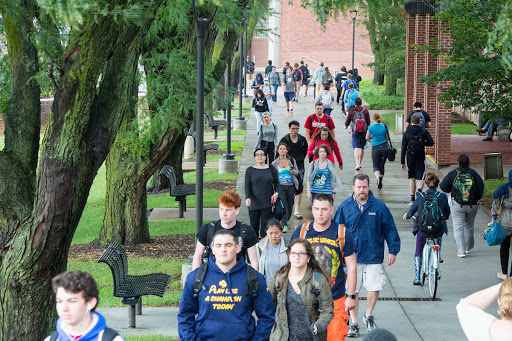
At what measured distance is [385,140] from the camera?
17078 millimetres

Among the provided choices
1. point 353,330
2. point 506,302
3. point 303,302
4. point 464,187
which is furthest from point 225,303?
point 464,187

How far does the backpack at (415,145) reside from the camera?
15.2 metres

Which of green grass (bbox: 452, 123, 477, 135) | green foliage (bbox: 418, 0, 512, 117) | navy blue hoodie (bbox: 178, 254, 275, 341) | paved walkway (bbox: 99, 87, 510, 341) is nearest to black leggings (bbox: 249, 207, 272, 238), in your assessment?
paved walkway (bbox: 99, 87, 510, 341)

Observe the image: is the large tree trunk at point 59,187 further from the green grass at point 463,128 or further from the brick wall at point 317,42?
the brick wall at point 317,42

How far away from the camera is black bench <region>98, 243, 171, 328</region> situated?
9352 millimetres

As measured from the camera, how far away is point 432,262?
10.4m

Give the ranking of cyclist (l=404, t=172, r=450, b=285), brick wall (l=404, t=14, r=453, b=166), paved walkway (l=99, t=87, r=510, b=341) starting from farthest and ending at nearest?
1. brick wall (l=404, t=14, r=453, b=166)
2. cyclist (l=404, t=172, r=450, b=285)
3. paved walkway (l=99, t=87, r=510, b=341)

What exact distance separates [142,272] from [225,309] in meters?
7.29

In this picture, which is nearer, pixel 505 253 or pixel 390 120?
pixel 505 253

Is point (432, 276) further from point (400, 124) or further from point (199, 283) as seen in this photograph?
point (400, 124)

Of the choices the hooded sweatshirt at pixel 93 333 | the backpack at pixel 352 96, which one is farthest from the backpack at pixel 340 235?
the backpack at pixel 352 96

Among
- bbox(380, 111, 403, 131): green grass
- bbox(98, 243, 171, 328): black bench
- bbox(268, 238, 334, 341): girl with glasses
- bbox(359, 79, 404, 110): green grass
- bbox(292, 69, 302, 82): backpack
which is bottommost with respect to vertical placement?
bbox(98, 243, 171, 328): black bench

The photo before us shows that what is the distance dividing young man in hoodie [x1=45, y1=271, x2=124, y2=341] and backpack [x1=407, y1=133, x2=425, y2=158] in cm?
1144

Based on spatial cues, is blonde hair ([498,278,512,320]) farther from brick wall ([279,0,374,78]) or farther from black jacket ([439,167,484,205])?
brick wall ([279,0,374,78])
